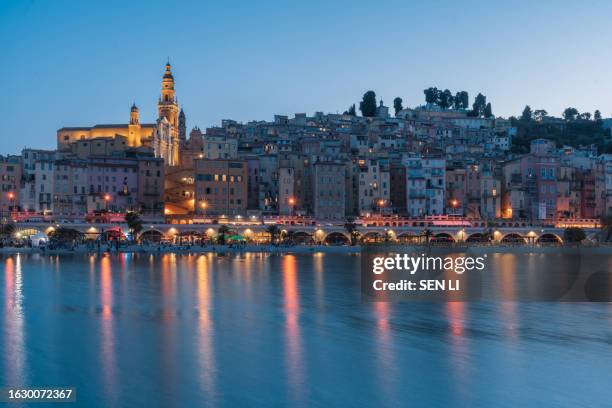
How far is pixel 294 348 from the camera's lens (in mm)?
23750

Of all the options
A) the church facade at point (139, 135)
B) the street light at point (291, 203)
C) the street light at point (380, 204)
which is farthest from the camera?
the church facade at point (139, 135)

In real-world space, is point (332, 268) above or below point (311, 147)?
below

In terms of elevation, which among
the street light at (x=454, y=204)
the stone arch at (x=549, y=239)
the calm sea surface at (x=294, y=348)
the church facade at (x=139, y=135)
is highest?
the church facade at (x=139, y=135)

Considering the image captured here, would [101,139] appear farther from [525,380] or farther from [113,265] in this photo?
[525,380]

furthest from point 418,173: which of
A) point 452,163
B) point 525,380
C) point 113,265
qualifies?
point 525,380

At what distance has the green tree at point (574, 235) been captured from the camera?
8512 cm

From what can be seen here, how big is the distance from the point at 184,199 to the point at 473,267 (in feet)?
141

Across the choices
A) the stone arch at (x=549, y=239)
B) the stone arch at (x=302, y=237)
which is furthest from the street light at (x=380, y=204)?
the stone arch at (x=549, y=239)

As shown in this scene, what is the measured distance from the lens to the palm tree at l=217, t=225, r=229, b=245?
3110 inches

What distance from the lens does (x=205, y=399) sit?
1789cm

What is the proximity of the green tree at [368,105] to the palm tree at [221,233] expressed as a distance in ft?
253
